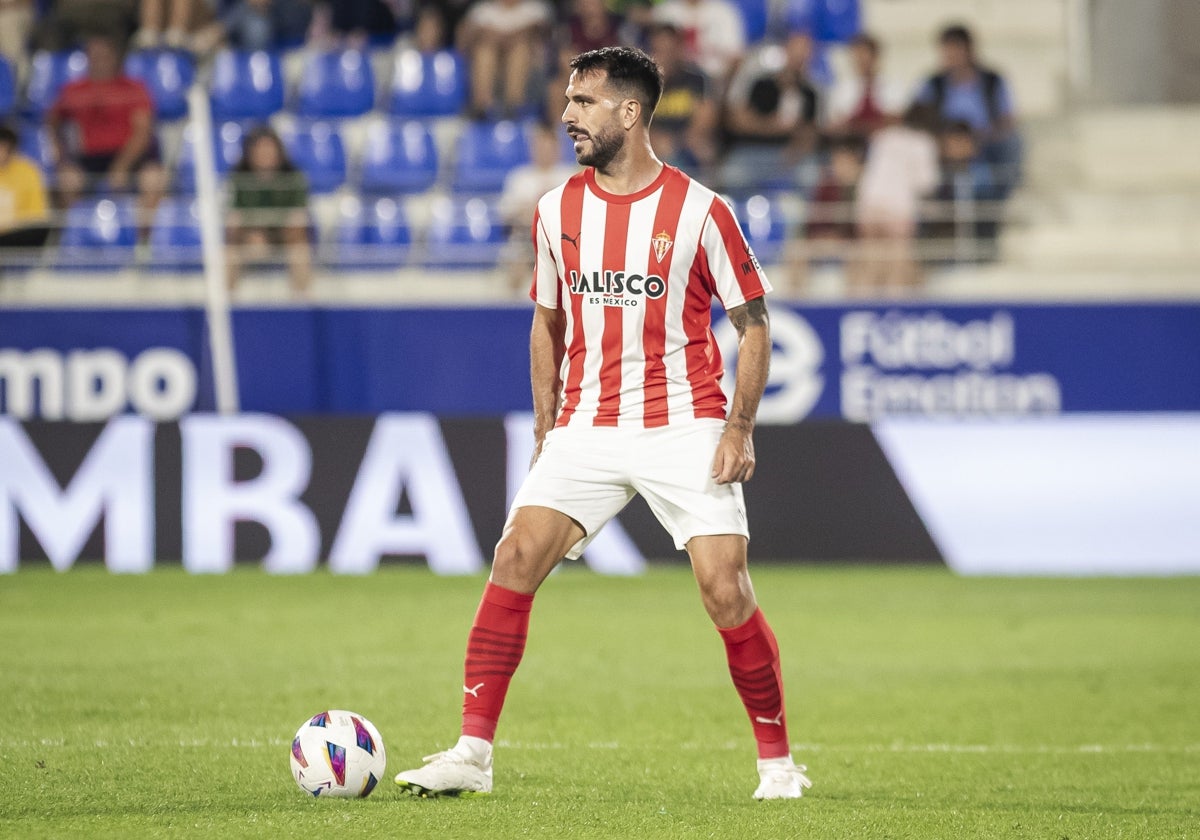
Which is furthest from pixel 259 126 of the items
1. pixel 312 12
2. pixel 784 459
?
pixel 784 459

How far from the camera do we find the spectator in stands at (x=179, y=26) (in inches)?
650

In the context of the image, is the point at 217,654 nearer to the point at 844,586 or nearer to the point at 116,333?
the point at 844,586

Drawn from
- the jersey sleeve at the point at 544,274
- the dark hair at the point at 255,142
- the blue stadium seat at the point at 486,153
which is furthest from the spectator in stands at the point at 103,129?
the jersey sleeve at the point at 544,274

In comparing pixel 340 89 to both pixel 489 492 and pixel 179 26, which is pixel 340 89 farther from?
pixel 489 492

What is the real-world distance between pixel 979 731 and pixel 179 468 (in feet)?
22.1

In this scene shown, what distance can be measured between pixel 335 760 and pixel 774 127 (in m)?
10.4

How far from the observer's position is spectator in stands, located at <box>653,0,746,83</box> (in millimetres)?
15789

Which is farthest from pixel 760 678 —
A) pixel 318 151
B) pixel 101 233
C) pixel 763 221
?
pixel 318 151

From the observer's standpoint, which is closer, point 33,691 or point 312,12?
point 33,691

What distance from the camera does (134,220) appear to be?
47.8 ft

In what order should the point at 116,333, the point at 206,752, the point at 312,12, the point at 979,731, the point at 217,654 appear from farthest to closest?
the point at 312,12 → the point at 116,333 → the point at 217,654 → the point at 979,731 → the point at 206,752

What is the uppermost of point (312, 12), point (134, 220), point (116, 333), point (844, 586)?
point (312, 12)

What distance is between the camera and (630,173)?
535 centimetres

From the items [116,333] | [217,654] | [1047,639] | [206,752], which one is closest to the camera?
[206,752]
